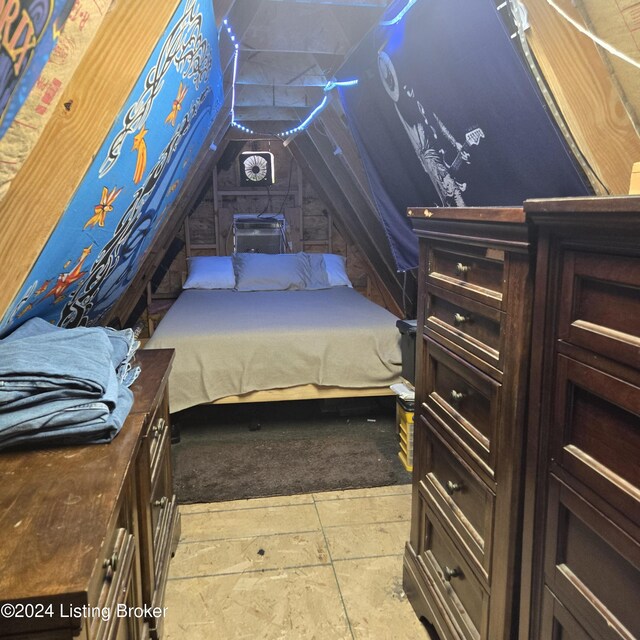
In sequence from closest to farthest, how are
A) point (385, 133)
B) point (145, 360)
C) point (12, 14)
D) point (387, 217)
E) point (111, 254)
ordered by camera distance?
point (12, 14), point (145, 360), point (111, 254), point (385, 133), point (387, 217)

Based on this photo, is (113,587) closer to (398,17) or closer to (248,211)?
(398,17)

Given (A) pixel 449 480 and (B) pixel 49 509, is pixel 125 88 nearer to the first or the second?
(B) pixel 49 509

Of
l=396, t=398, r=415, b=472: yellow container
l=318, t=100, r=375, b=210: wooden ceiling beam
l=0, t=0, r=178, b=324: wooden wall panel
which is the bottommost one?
l=396, t=398, r=415, b=472: yellow container

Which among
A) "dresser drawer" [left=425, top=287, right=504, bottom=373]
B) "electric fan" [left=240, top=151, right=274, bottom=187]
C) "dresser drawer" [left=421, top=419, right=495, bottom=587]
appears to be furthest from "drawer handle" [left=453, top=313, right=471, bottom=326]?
"electric fan" [left=240, top=151, right=274, bottom=187]

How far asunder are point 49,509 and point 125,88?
0.79 meters

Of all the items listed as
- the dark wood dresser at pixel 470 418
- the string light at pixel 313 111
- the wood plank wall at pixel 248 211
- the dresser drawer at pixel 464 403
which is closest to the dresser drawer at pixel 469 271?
the dark wood dresser at pixel 470 418

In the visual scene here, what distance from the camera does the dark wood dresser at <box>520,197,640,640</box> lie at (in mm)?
751

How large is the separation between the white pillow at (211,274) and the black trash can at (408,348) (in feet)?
6.95

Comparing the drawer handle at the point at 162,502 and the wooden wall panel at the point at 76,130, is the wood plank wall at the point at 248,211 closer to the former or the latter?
the drawer handle at the point at 162,502

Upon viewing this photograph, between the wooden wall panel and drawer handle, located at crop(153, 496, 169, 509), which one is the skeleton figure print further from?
drawer handle, located at crop(153, 496, 169, 509)

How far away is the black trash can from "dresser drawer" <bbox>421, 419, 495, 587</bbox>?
49.5 inches

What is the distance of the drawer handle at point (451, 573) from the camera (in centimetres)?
133

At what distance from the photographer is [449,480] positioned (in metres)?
1.38

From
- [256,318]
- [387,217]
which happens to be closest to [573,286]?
[387,217]
